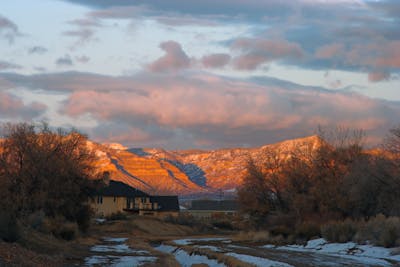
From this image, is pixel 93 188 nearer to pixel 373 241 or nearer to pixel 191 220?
pixel 373 241

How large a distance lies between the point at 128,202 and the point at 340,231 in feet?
241

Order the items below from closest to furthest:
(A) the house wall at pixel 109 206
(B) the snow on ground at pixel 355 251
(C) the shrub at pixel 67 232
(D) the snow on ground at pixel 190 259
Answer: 1. (B) the snow on ground at pixel 355 251
2. (D) the snow on ground at pixel 190 259
3. (C) the shrub at pixel 67 232
4. (A) the house wall at pixel 109 206

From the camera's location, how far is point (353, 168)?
2502 inches

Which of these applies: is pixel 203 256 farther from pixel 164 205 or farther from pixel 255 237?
pixel 164 205

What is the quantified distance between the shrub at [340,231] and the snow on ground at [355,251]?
59 centimetres

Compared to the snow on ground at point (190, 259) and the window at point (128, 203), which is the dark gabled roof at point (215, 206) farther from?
the snow on ground at point (190, 259)

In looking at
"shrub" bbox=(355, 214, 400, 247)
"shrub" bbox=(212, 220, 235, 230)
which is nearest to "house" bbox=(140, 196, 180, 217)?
"shrub" bbox=(212, 220, 235, 230)

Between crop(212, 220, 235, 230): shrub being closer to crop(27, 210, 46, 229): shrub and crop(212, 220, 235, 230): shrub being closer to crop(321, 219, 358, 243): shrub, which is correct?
crop(321, 219, 358, 243): shrub

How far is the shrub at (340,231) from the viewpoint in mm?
49469

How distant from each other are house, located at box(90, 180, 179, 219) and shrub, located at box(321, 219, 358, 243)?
5780cm

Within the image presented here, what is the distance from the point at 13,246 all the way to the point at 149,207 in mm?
94875

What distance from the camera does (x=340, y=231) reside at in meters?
50.4

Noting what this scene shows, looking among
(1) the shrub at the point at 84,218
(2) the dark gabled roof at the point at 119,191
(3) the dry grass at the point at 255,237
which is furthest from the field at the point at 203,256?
(2) the dark gabled roof at the point at 119,191

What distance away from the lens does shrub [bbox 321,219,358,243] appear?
49.5m
